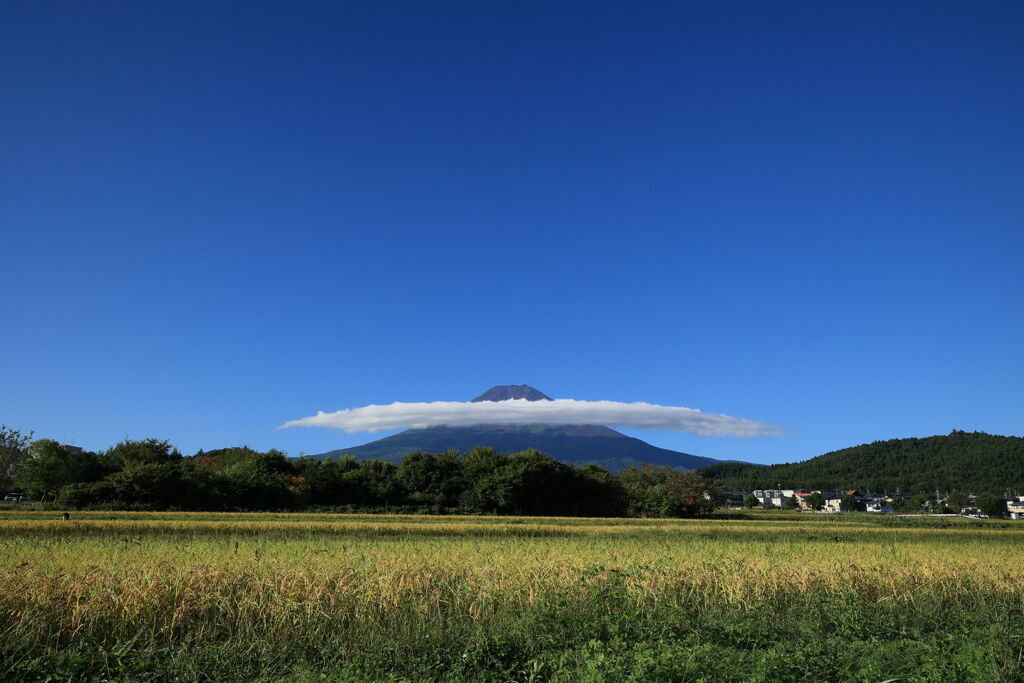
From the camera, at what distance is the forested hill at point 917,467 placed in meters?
124

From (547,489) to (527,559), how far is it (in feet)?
154

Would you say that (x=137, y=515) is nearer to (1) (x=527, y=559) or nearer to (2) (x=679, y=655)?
(1) (x=527, y=559)

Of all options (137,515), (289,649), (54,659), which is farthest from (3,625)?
(137,515)

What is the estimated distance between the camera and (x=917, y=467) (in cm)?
14488

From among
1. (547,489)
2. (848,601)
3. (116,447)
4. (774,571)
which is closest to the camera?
(848,601)

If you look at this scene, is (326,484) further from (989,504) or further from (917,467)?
(917,467)

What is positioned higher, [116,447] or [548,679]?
[116,447]

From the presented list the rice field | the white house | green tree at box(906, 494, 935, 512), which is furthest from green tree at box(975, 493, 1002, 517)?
the rice field

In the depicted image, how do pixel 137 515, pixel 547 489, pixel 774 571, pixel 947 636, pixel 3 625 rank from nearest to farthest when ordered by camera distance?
1. pixel 3 625
2. pixel 947 636
3. pixel 774 571
4. pixel 137 515
5. pixel 547 489

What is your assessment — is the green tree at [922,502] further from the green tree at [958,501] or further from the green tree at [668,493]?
the green tree at [668,493]

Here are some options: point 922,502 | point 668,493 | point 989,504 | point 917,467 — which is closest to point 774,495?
point 917,467

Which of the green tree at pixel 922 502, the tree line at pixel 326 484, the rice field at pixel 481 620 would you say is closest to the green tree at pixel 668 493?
the tree line at pixel 326 484

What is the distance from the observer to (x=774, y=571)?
35.7 ft

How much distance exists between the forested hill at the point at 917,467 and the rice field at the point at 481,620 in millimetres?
100267
